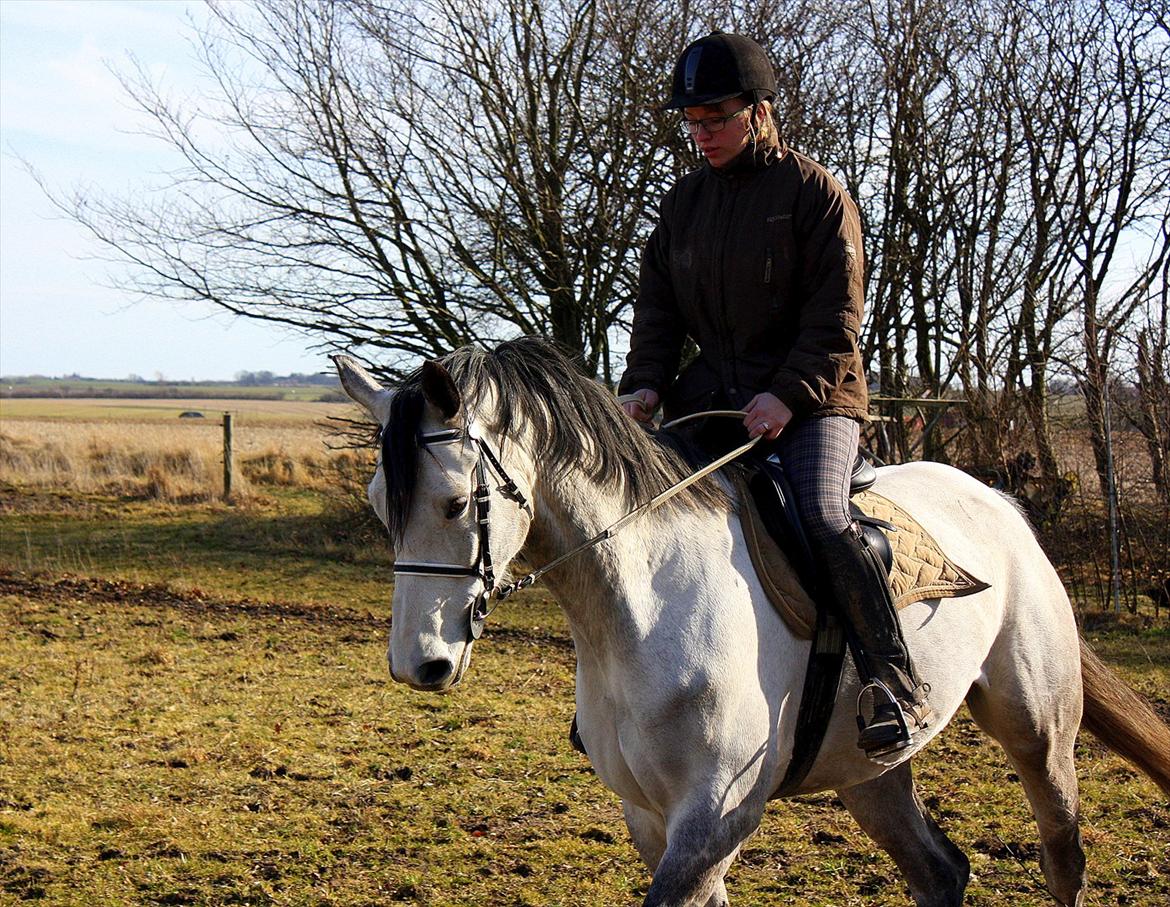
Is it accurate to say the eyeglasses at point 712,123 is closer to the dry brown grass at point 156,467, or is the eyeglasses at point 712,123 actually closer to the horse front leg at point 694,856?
the horse front leg at point 694,856

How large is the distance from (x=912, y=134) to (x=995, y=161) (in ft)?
3.46

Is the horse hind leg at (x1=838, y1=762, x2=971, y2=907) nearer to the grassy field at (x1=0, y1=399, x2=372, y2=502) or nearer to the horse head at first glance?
the horse head

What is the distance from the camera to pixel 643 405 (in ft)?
11.6

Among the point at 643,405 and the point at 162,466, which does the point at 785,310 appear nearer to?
the point at 643,405

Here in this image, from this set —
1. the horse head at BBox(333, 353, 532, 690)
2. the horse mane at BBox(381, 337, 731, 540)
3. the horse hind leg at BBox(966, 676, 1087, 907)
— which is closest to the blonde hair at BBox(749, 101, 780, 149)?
the horse mane at BBox(381, 337, 731, 540)

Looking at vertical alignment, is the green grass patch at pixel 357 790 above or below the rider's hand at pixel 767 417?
below

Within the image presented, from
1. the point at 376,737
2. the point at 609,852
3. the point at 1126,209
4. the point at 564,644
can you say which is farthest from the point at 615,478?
the point at 1126,209

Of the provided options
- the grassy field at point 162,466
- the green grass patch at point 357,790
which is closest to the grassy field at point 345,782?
the green grass patch at point 357,790

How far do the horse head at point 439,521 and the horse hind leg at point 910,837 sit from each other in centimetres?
184

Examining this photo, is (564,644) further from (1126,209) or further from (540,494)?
(1126,209)

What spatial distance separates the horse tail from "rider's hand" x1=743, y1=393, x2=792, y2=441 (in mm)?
1787

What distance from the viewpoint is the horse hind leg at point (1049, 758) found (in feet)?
12.4

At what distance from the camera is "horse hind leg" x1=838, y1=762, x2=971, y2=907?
3.73m

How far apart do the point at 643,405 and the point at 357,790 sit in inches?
125
